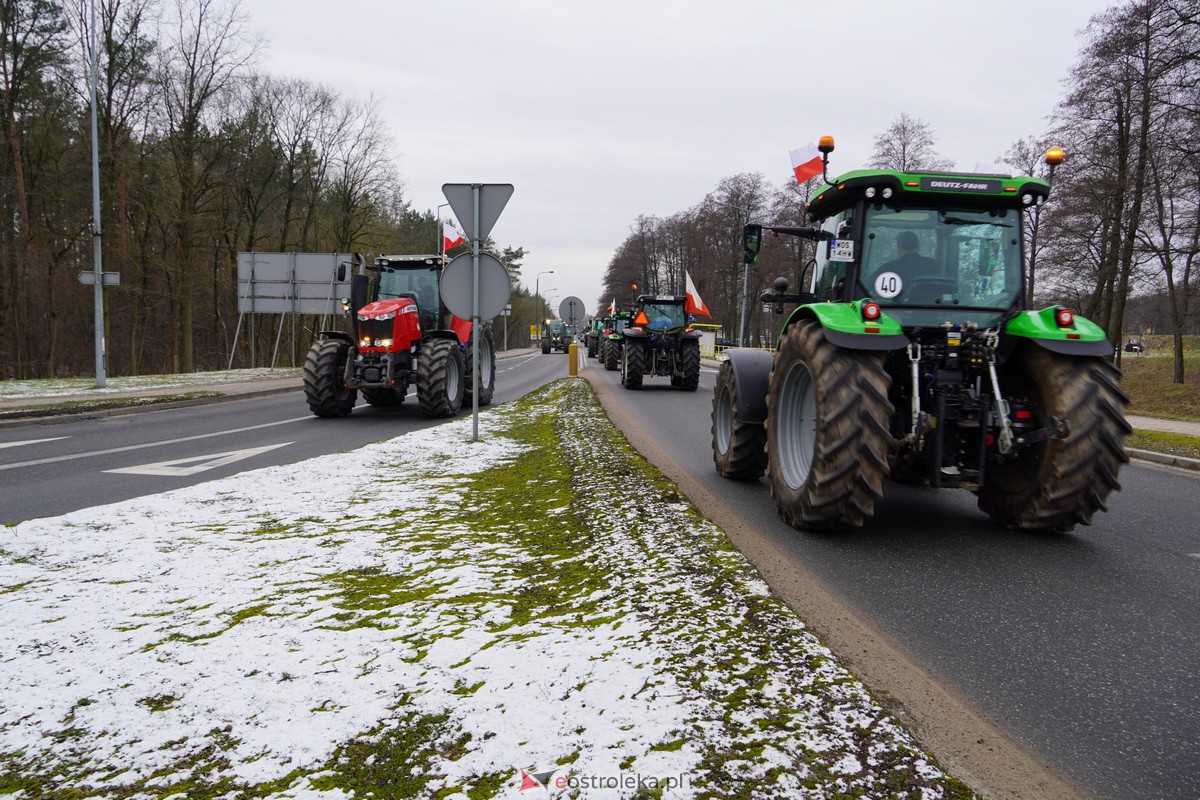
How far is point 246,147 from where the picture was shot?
1297 inches

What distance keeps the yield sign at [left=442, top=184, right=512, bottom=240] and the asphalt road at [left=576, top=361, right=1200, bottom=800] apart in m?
4.38

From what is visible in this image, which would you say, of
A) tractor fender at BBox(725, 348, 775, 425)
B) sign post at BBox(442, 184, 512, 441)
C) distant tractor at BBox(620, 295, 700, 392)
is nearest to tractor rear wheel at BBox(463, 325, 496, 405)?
distant tractor at BBox(620, 295, 700, 392)

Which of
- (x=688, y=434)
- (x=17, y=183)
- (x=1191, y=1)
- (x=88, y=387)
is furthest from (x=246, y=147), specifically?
(x=1191, y=1)

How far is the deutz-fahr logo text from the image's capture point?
208 inches

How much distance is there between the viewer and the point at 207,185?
3041 cm

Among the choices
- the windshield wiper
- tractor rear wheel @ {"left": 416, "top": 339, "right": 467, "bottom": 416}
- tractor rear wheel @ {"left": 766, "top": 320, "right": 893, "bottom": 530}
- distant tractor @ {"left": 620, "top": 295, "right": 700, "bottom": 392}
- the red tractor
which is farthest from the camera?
distant tractor @ {"left": 620, "top": 295, "right": 700, "bottom": 392}

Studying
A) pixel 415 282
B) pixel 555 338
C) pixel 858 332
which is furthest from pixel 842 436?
pixel 555 338

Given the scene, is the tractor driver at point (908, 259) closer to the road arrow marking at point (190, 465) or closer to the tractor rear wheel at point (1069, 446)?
the tractor rear wheel at point (1069, 446)

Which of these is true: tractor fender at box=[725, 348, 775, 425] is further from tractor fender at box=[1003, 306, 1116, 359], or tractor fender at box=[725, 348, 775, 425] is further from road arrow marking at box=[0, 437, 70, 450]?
road arrow marking at box=[0, 437, 70, 450]

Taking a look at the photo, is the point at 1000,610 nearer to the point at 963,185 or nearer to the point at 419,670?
the point at 419,670

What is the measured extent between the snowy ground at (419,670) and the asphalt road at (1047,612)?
0.60 m

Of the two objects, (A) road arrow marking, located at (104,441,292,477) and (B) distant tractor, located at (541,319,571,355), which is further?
(B) distant tractor, located at (541,319,571,355)

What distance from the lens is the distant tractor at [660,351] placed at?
20281 mm

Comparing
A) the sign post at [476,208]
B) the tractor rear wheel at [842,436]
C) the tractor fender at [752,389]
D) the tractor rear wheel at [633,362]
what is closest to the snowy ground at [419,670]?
the tractor rear wheel at [842,436]
